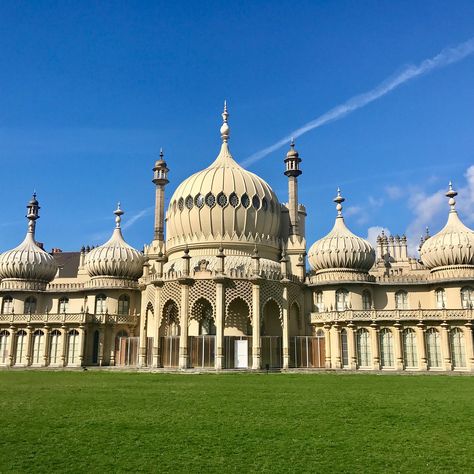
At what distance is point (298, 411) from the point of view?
15.0 m

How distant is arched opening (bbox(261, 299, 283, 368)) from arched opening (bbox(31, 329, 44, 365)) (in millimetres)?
19017

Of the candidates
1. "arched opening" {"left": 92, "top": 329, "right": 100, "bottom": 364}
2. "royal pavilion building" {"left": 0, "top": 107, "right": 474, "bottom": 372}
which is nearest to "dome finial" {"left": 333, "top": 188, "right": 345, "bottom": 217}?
"royal pavilion building" {"left": 0, "top": 107, "right": 474, "bottom": 372}

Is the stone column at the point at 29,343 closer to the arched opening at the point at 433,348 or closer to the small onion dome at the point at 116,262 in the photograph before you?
the small onion dome at the point at 116,262

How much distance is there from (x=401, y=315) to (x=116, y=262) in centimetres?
2452

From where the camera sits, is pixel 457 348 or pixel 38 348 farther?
pixel 38 348

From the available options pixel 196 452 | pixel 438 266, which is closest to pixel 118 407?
pixel 196 452

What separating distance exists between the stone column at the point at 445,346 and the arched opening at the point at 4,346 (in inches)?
1375

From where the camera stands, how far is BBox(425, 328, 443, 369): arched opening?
3825cm

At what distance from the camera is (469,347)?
37.7 m

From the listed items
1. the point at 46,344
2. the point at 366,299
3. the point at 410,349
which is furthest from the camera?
the point at 46,344

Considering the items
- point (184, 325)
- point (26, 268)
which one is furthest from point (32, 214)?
point (184, 325)

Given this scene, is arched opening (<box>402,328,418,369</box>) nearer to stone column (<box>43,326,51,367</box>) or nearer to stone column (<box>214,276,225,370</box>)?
stone column (<box>214,276,225,370</box>)

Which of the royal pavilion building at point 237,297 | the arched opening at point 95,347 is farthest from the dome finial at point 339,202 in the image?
the arched opening at point 95,347

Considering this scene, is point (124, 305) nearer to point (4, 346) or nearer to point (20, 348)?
point (20, 348)
